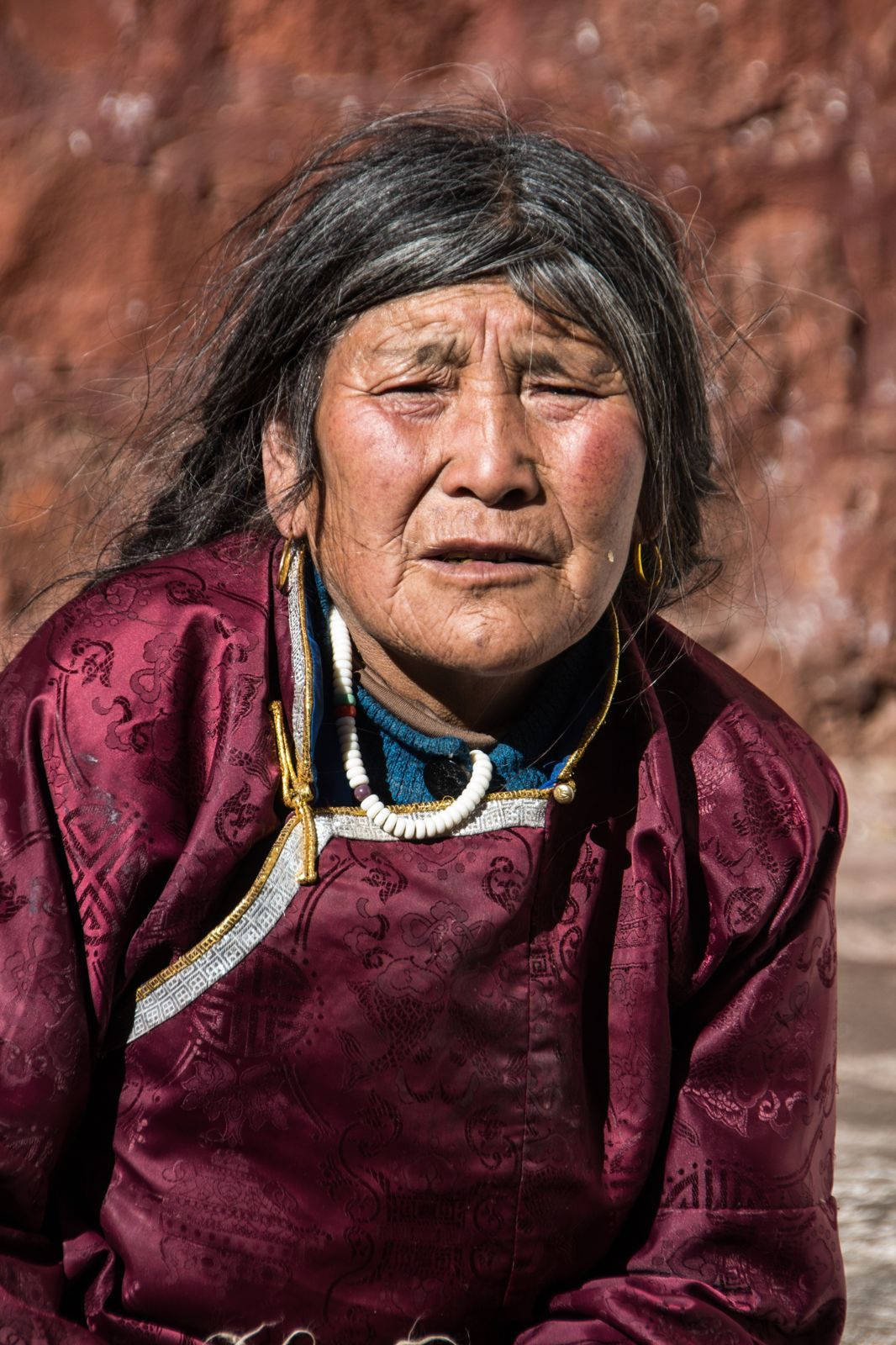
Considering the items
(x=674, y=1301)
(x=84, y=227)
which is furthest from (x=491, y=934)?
(x=84, y=227)

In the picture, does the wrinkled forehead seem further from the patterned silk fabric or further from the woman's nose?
the patterned silk fabric

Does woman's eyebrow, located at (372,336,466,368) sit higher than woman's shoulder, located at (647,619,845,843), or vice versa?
woman's eyebrow, located at (372,336,466,368)

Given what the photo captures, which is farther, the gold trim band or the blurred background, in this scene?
the blurred background

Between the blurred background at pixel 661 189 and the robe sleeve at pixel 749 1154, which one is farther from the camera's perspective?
the blurred background at pixel 661 189

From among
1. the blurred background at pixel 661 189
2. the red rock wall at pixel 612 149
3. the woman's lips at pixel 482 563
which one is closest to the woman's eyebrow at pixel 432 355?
the woman's lips at pixel 482 563

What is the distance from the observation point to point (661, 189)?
349 cm

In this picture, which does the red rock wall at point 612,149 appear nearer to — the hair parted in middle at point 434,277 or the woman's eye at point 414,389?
the hair parted in middle at point 434,277

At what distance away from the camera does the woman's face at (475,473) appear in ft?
5.61

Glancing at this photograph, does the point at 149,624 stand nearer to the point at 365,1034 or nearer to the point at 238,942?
the point at 238,942

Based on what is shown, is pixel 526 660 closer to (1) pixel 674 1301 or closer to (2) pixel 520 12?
(1) pixel 674 1301

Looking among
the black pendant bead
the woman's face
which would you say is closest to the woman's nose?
the woman's face

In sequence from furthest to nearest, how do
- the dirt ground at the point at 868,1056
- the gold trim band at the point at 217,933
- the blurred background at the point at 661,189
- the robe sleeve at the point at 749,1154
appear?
the blurred background at the point at 661,189 → the dirt ground at the point at 868,1056 → the robe sleeve at the point at 749,1154 → the gold trim band at the point at 217,933

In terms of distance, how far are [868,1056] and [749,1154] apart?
1470mm

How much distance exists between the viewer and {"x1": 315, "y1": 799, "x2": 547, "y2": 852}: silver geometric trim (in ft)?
5.75
